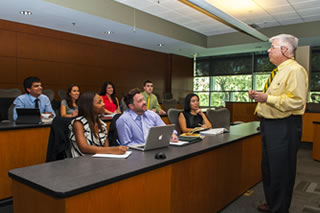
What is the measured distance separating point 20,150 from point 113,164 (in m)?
1.89

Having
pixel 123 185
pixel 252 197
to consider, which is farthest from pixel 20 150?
pixel 252 197

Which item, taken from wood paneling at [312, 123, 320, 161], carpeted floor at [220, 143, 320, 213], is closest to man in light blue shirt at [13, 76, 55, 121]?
carpeted floor at [220, 143, 320, 213]

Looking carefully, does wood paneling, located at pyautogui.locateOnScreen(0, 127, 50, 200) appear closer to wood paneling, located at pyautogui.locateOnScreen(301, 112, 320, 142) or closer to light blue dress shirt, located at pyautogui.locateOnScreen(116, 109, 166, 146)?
light blue dress shirt, located at pyautogui.locateOnScreen(116, 109, 166, 146)

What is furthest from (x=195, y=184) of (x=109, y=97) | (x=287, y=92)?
(x=109, y=97)

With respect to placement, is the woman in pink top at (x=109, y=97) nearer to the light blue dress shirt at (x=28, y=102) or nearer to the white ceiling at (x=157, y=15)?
the light blue dress shirt at (x=28, y=102)

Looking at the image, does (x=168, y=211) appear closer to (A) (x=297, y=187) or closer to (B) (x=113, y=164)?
(B) (x=113, y=164)

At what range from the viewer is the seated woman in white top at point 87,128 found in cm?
200

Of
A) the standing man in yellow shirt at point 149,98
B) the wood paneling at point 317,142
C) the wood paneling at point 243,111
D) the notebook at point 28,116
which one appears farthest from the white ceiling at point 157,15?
the wood paneling at point 317,142

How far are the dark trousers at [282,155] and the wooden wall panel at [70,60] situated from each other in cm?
596

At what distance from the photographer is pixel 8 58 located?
612cm

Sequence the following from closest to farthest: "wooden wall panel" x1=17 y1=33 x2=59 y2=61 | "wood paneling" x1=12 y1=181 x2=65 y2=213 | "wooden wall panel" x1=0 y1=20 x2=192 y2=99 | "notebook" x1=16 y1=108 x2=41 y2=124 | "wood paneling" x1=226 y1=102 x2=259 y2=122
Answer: "wood paneling" x1=12 y1=181 x2=65 y2=213 < "notebook" x1=16 y1=108 x2=41 y2=124 < "wooden wall panel" x1=0 y1=20 x2=192 y2=99 < "wooden wall panel" x1=17 y1=33 x2=59 y2=61 < "wood paneling" x1=226 y1=102 x2=259 y2=122

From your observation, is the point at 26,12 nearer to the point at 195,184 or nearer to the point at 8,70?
the point at 8,70

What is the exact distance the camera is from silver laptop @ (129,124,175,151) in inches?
78.9

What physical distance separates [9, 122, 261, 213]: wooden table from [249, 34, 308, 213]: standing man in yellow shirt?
17.8 inches
